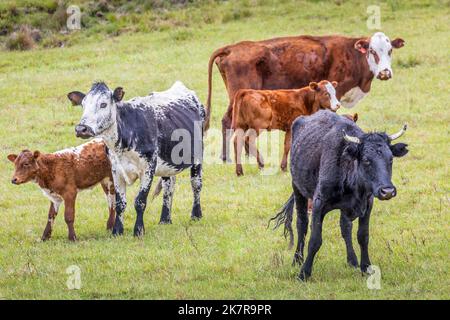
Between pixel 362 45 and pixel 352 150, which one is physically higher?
pixel 352 150

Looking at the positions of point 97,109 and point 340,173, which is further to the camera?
point 97,109

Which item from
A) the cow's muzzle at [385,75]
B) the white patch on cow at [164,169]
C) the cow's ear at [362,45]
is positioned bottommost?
the white patch on cow at [164,169]

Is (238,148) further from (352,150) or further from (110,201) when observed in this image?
(352,150)

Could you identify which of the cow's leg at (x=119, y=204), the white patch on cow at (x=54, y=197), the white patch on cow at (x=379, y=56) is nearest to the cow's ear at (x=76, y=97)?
the cow's leg at (x=119, y=204)

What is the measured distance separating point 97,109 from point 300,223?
3028mm

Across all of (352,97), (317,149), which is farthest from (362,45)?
(317,149)

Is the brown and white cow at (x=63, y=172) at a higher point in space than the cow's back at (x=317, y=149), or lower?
lower

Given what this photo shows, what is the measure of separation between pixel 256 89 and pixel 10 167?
14.3ft

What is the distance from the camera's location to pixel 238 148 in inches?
599

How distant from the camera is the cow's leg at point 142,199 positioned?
11.9 meters

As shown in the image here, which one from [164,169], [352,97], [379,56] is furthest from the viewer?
[352,97]

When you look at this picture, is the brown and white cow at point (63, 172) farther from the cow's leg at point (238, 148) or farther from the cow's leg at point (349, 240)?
the cow's leg at point (349, 240)

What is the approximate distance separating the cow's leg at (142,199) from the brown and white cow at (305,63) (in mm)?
4722

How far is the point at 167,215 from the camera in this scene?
1278 centimetres
